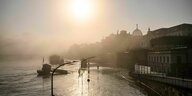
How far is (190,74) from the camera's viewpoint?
163 ft

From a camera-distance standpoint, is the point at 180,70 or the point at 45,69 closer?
the point at 180,70

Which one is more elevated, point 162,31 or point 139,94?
point 162,31

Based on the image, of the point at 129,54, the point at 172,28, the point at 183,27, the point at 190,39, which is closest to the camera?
the point at 190,39

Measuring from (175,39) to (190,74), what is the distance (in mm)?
25313

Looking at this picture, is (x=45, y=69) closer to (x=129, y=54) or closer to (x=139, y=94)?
(x=129, y=54)

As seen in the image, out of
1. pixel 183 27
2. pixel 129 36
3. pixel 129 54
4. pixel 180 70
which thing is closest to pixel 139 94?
pixel 180 70

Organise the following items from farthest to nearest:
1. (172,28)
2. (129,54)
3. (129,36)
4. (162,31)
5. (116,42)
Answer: (116,42)
(129,36)
(129,54)
(162,31)
(172,28)

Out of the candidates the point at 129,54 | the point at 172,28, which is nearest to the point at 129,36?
the point at 129,54

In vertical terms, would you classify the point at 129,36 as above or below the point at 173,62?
above

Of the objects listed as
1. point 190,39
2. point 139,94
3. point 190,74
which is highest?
point 190,39


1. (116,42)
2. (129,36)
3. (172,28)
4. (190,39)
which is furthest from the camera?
(116,42)

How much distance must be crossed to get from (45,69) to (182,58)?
6474 centimetres

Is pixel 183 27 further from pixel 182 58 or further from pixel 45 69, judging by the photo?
pixel 45 69

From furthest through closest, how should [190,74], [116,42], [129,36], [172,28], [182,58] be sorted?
[116,42] < [129,36] < [172,28] < [182,58] < [190,74]
